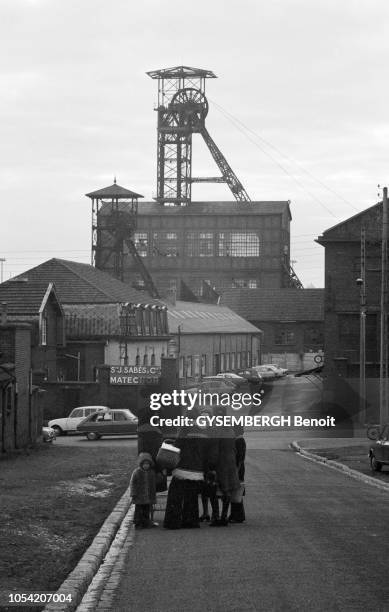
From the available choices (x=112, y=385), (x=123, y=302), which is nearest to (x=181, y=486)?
(x=112, y=385)

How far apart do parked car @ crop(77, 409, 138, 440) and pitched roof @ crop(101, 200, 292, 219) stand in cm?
8364

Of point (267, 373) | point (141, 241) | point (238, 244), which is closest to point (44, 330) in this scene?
point (267, 373)

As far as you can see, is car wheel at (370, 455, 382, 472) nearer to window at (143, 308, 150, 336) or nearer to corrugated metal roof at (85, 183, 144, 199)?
window at (143, 308, 150, 336)

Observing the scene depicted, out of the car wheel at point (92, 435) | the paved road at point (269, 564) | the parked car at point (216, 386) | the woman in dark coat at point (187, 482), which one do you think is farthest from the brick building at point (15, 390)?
the parked car at point (216, 386)

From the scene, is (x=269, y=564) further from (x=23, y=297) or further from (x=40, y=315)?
(x=23, y=297)

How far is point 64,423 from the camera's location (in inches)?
2254

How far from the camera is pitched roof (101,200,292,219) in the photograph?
5340 inches

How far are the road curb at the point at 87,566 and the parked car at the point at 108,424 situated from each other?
35.7m

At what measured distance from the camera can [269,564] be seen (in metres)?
12.0

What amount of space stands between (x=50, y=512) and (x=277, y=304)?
10446 cm

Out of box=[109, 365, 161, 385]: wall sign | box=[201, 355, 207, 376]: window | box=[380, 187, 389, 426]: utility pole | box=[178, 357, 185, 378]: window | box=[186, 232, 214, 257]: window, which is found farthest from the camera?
box=[186, 232, 214, 257]: window

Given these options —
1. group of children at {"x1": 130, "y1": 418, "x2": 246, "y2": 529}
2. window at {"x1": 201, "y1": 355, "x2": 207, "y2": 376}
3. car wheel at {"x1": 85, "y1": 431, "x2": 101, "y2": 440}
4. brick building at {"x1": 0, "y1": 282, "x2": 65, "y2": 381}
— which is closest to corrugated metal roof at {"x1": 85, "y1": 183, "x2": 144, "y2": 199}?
window at {"x1": 201, "y1": 355, "x2": 207, "y2": 376}

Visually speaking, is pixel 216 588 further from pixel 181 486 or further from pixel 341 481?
pixel 341 481

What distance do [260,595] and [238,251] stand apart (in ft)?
415
